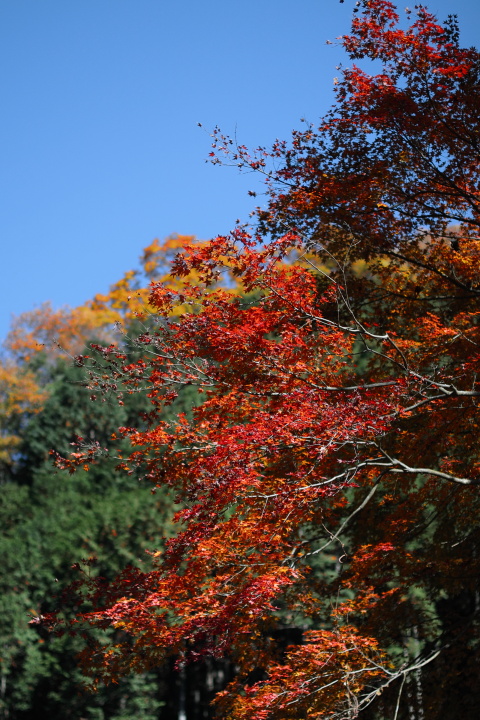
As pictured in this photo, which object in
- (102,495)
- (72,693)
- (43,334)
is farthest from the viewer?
(43,334)

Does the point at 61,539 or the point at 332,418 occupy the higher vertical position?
the point at 61,539

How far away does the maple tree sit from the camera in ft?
22.6

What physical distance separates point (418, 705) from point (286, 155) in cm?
623

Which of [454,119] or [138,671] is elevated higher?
[454,119]

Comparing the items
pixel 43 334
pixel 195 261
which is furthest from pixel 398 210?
pixel 43 334

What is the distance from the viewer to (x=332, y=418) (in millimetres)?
6562

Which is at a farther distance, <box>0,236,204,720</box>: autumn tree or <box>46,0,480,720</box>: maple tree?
<box>0,236,204,720</box>: autumn tree

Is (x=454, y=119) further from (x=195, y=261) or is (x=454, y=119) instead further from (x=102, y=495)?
(x=102, y=495)

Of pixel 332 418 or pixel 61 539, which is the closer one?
pixel 332 418

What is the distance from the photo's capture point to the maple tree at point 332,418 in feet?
22.6

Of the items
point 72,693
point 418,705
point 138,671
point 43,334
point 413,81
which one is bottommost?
point 418,705

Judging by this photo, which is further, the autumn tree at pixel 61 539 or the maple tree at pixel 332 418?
the autumn tree at pixel 61 539

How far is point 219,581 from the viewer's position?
7266 mm

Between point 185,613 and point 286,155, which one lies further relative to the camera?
point 286,155
